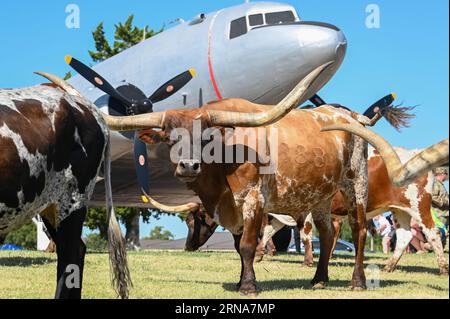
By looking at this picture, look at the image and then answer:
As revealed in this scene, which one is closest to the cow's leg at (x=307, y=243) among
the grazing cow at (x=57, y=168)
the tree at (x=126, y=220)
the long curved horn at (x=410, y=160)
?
the grazing cow at (x=57, y=168)

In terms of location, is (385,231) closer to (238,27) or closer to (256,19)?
→ (256,19)

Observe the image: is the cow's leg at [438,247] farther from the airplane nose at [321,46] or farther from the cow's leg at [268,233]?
the airplane nose at [321,46]

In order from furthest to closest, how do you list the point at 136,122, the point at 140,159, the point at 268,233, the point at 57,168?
the point at 140,159 → the point at 268,233 → the point at 136,122 → the point at 57,168

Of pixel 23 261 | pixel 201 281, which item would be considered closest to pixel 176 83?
pixel 23 261

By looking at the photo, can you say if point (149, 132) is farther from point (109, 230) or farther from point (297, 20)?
point (297, 20)

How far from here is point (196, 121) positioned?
728cm

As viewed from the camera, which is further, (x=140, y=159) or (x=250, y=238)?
(x=140, y=159)

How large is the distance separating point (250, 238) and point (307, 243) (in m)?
6.16

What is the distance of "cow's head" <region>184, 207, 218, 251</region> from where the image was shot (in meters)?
16.8

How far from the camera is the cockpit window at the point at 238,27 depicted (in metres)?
18.1

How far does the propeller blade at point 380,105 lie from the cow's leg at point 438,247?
4.56m

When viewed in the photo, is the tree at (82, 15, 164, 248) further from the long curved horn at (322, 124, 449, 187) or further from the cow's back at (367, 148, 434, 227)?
the long curved horn at (322, 124, 449, 187)

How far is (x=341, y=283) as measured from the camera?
8.91m

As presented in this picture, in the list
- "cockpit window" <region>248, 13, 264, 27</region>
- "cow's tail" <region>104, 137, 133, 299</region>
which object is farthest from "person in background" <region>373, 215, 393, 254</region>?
"cow's tail" <region>104, 137, 133, 299</region>
